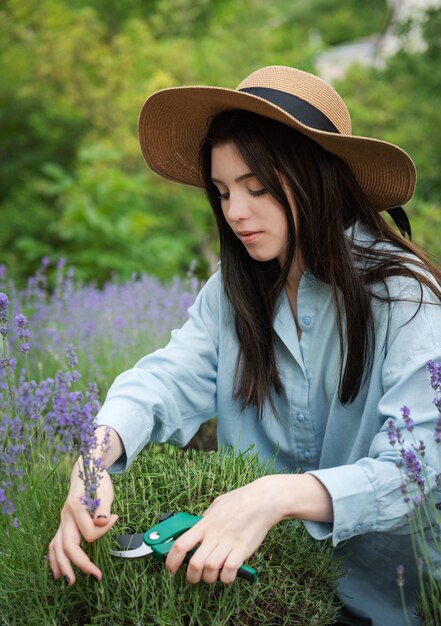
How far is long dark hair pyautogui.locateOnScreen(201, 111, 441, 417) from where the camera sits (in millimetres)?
1892

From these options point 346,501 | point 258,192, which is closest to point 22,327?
point 258,192

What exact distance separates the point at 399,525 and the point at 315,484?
0.24 meters

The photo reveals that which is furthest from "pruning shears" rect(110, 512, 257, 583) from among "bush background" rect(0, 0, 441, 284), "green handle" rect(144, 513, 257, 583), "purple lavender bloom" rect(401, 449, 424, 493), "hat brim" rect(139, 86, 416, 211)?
"bush background" rect(0, 0, 441, 284)

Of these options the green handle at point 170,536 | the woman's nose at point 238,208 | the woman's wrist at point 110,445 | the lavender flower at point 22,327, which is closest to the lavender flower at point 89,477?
the green handle at point 170,536

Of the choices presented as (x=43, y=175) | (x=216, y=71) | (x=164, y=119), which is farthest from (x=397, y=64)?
(x=164, y=119)

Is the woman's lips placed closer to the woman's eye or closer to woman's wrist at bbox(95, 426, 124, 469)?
the woman's eye

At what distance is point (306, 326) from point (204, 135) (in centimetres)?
59

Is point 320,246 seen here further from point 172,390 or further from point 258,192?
point 172,390

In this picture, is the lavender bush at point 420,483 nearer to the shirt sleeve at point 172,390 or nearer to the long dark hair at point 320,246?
the long dark hair at point 320,246

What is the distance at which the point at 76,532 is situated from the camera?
4.74ft

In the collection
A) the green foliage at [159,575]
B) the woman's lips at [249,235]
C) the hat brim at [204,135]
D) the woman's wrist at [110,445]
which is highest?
the hat brim at [204,135]

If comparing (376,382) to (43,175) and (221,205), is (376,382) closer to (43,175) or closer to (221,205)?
(221,205)

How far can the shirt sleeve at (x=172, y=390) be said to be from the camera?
5.82ft

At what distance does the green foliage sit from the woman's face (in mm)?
533
